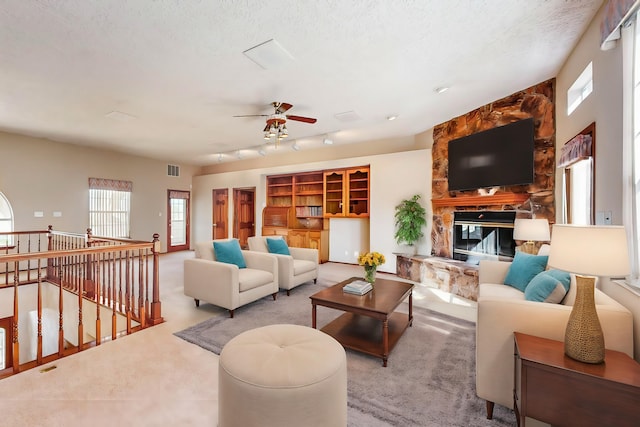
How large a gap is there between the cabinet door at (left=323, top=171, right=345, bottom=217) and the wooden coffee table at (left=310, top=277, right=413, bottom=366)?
11.8ft

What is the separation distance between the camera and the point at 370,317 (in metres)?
2.71

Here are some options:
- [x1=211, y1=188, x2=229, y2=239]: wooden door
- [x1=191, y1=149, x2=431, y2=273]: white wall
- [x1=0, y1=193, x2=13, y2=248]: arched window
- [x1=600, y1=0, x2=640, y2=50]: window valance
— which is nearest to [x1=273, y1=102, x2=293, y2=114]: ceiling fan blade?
[x1=191, y1=149, x2=431, y2=273]: white wall

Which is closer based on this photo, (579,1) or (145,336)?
(579,1)

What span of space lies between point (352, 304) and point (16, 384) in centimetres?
256

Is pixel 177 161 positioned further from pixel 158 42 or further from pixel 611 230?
pixel 611 230

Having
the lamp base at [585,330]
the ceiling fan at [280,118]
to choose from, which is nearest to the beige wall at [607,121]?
the lamp base at [585,330]

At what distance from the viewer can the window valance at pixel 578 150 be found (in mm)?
2342

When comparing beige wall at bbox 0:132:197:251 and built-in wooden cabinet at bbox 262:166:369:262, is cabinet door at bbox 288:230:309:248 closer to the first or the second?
built-in wooden cabinet at bbox 262:166:369:262

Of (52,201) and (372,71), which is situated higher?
→ (372,71)

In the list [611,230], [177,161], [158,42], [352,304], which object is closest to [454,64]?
[611,230]

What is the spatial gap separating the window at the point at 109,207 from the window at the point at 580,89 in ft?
28.8

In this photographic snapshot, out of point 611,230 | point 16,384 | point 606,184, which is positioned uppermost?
point 606,184

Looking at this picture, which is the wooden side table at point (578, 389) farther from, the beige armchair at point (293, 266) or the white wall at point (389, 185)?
the white wall at point (389, 185)

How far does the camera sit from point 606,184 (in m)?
2.10
